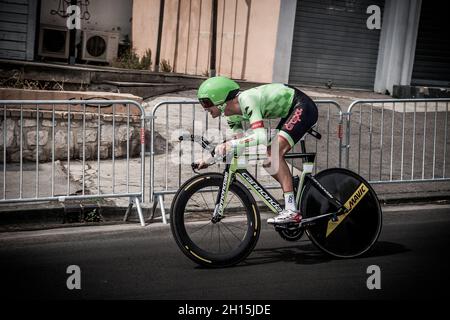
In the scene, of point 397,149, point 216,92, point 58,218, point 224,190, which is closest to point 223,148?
point 224,190

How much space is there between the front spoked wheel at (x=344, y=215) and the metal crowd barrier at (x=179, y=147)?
1.22 meters

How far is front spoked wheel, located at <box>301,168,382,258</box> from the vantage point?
622 centimetres

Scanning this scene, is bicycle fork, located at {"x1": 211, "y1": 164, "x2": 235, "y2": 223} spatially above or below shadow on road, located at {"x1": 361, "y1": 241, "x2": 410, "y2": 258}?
above

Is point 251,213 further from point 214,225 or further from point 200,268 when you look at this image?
point 200,268

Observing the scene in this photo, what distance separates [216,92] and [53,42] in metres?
11.6

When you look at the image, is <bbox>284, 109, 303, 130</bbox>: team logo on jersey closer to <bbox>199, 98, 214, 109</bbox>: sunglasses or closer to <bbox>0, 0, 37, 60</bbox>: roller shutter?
<bbox>199, 98, 214, 109</bbox>: sunglasses

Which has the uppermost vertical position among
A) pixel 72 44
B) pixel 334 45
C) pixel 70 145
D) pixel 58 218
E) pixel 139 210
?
pixel 334 45

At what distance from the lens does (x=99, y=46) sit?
17.2m

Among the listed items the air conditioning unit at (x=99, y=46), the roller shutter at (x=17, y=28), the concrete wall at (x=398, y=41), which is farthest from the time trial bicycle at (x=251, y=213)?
the air conditioning unit at (x=99, y=46)

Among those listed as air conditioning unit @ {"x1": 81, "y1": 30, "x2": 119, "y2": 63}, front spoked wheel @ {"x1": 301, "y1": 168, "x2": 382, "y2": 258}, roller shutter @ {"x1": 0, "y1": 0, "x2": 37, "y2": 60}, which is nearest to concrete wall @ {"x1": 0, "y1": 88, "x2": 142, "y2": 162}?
front spoked wheel @ {"x1": 301, "y1": 168, "x2": 382, "y2": 258}

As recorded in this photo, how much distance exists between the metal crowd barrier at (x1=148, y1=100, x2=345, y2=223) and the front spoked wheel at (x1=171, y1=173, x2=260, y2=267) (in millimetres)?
1807

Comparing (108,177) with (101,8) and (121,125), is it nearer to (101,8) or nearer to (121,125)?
(121,125)
